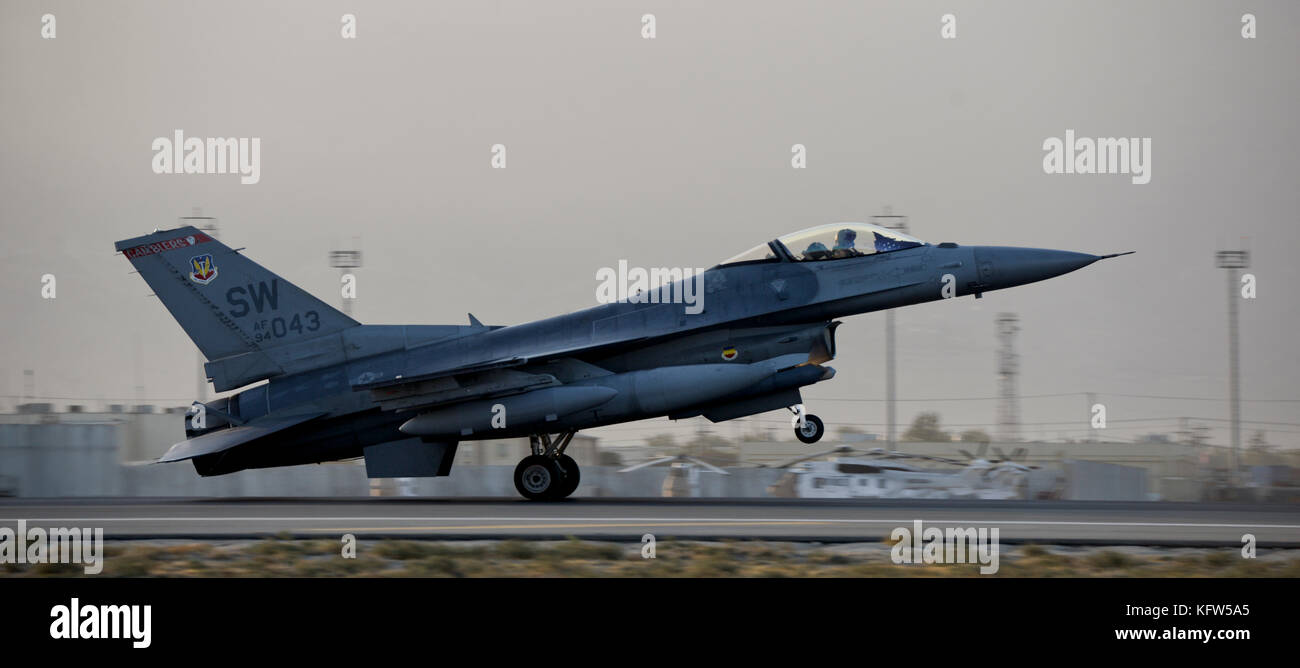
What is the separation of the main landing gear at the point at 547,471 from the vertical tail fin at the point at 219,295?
368 cm

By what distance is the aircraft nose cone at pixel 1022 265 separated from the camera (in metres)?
17.6

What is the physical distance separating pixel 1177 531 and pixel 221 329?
565 inches

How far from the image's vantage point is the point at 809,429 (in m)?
17.0

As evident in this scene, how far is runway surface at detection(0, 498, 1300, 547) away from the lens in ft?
44.2

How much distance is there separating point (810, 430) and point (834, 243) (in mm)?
2863

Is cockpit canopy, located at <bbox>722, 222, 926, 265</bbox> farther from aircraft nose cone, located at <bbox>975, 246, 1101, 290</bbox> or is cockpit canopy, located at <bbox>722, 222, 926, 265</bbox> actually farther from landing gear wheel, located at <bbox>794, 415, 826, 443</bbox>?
landing gear wheel, located at <bbox>794, 415, 826, 443</bbox>

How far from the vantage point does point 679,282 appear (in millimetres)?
18547

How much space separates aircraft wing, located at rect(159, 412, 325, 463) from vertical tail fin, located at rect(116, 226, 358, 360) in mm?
1383

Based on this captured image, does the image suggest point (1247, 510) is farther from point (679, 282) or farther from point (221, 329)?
point (221, 329)
